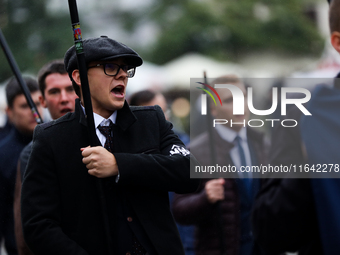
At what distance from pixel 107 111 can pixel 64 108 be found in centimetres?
116

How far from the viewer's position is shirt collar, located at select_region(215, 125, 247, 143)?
433 cm

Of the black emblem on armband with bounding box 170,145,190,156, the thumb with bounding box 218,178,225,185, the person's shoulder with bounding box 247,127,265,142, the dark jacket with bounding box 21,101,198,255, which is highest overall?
the black emblem on armband with bounding box 170,145,190,156

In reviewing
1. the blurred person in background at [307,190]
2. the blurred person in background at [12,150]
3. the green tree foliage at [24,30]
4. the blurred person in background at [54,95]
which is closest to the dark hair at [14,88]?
the blurred person in background at [12,150]

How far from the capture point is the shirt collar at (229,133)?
14.2ft

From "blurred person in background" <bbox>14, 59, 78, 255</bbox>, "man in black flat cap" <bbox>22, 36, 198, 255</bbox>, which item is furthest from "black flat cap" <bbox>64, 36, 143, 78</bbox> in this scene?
"blurred person in background" <bbox>14, 59, 78, 255</bbox>

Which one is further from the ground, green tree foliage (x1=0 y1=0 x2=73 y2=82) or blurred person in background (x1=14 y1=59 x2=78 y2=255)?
green tree foliage (x1=0 y1=0 x2=73 y2=82)

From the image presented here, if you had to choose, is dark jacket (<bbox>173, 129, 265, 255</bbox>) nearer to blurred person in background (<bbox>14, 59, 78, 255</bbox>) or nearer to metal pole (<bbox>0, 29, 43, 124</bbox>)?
blurred person in background (<bbox>14, 59, 78, 255</bbox>)

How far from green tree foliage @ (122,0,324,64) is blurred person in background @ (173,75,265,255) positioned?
3.17m

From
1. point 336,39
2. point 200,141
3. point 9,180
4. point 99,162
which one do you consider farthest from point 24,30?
point 336,39

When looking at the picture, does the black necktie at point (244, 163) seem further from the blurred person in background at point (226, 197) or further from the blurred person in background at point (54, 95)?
the blurred person in background at point (54, 95)

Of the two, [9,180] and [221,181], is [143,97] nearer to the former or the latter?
[221,181]

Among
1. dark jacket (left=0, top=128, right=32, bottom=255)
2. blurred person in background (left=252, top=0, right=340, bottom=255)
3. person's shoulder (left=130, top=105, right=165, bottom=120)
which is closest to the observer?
blurred person in background (left=252, top=0, right=340, bottom=255)

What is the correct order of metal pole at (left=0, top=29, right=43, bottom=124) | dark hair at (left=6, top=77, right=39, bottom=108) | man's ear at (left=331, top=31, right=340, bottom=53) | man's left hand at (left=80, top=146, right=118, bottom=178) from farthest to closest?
1. dark hair at (left=6, top=77, right=39, bottom=108)
2. metal pole at (left=0, top=29, right=43, bottom=124)
3. man's left hand at (left=80, top=146, right=118, bottom=178)
4. man's ear at (left=331, top=31, right=340, bottom=53)

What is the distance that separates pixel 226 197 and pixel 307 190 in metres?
2.28
